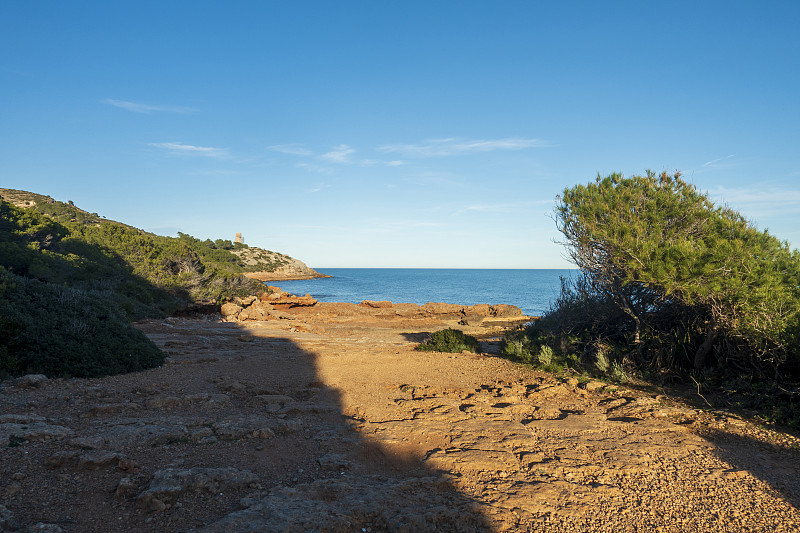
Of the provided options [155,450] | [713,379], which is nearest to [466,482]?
[155,450]

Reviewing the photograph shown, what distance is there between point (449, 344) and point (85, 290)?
11.4m

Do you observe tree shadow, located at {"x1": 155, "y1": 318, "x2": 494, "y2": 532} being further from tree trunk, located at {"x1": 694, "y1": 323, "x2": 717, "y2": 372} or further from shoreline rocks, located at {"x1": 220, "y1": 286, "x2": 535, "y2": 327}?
shoreline rocks, located at {"x1": 220, "y1": 286, "x2": 535, "y2": 327}

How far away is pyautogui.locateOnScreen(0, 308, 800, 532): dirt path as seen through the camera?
3.67m

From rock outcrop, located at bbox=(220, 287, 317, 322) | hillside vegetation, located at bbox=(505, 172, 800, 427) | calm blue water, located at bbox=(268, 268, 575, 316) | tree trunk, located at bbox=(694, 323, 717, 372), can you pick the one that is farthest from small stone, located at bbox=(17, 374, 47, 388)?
calm blue water, located at bbox=(268, 268, 575, 316)

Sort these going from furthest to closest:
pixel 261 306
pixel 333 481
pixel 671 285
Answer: pixel 261 306, pixel 671 285, pixel 333 481

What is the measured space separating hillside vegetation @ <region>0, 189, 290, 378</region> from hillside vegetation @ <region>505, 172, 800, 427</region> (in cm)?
957

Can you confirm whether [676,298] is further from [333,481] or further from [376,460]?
[333,481]

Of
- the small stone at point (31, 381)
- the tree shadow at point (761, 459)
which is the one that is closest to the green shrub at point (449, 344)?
the tree shadow at point (761, 459)

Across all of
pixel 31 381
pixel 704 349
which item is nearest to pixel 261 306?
pixel 31 381

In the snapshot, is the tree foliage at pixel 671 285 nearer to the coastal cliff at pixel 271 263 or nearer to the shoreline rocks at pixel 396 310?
the shoreline rocks at pixel 396 310

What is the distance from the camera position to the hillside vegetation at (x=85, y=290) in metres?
8.48

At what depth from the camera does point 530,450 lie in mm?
5230

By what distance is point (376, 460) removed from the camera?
502 cm

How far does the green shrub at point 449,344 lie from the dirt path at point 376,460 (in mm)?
4986
